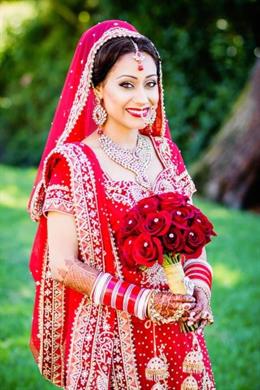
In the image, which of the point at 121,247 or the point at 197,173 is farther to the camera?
the point at 197,173

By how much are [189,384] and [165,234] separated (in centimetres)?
57

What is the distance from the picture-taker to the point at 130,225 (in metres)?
2.12

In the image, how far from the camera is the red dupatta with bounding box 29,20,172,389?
7.42 feet

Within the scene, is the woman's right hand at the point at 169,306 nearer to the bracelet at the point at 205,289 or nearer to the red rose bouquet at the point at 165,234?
the red rose bouquet at the point at 165,234

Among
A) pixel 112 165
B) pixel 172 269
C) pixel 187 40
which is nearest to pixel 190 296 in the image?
pixel 172 269

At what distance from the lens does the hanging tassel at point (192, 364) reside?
2.35m

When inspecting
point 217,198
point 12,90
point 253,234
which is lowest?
point 253,234

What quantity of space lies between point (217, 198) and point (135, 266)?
7.15 metres

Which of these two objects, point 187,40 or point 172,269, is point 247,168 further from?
point 172,269

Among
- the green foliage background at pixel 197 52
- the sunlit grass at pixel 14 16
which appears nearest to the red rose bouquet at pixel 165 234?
the green foliage background at pixel 197 52

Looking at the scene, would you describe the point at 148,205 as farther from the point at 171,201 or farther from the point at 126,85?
the point at 126,85

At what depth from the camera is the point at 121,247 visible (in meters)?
2.22

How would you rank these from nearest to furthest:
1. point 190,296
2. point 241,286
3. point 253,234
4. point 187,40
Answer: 1. point 190,296
2. point 241,286
3. point 253,234
4. point 187,40

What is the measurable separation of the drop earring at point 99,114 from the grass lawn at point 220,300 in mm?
1936
